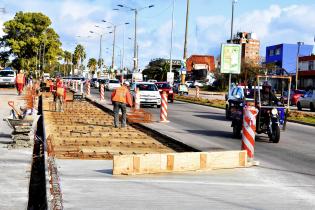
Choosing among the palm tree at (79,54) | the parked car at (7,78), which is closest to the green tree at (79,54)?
the palm tree at (79,54)

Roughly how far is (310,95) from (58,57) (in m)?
71.9

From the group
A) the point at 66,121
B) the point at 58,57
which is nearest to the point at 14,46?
the point at 58,57

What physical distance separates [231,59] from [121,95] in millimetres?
21806

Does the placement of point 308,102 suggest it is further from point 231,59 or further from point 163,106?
point 163,106

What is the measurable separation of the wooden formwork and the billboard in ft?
63.0

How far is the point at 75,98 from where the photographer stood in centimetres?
4119

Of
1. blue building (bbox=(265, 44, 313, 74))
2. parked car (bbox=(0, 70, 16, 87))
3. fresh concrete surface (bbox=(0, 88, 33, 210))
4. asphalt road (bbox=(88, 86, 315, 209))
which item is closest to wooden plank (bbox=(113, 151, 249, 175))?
asphalt road (bbox=(88, 86, 315, 209))

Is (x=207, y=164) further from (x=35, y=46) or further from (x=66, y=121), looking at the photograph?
(x=35, y=46)

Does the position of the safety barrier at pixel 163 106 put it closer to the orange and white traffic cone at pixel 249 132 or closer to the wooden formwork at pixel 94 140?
the wooden formwork at pixel 94 140

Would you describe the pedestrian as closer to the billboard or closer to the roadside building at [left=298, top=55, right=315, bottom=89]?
the billboard

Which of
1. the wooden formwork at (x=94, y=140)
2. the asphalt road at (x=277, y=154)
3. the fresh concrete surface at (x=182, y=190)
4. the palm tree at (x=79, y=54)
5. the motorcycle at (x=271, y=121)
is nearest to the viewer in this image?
the fresh concrete surface at (x=182, y=190)

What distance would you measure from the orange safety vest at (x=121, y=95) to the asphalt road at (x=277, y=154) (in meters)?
1.70

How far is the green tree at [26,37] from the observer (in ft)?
307

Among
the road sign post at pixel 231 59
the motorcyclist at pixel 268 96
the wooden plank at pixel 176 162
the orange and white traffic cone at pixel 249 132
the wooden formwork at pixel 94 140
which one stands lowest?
the wooden formwork at pixel 94 140
